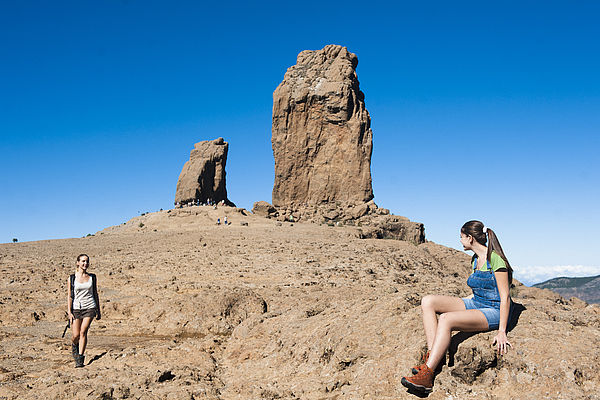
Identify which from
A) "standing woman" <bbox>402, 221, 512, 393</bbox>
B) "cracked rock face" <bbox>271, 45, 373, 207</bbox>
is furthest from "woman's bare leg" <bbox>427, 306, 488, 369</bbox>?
"cracked rock face" <bbox>271, 45, 373, 207</bbox>

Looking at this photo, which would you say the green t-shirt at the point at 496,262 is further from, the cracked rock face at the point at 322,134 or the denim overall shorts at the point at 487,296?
the cracked rock face at the point at 322,134

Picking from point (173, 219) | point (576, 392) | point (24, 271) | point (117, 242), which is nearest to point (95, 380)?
point (576, 392)

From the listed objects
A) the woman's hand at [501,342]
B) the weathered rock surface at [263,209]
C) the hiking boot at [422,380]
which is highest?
the weathered rock surface at [263,209]

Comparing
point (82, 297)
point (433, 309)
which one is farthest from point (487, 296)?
point (82, 297)

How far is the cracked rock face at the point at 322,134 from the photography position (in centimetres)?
4022

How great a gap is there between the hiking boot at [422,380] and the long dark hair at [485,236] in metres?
1.14

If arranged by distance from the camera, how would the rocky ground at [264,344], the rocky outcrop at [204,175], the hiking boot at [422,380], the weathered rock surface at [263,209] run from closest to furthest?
the hiking boot at [422,380] → the rocky ground at [264,344] → the weathered rock surface at [263,209] → the rocky outcrop at [204,175]

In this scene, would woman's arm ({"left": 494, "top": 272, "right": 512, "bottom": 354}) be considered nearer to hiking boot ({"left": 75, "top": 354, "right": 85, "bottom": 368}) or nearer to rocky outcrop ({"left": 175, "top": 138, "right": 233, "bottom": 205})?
hiking boot ({"left": 75, "top": 354, "right": 85, "bottom": 368})

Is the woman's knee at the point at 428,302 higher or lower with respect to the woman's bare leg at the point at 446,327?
higher

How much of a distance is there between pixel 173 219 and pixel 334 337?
33.5 m

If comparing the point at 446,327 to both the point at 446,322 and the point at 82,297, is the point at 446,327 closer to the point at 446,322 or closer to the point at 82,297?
the point at 446,322

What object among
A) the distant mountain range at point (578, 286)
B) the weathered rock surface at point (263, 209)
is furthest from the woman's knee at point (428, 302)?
the distant mountain range at point (578, 286)

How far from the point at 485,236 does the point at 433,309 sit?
0.86 meters

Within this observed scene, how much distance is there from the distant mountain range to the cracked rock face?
55912 mm
